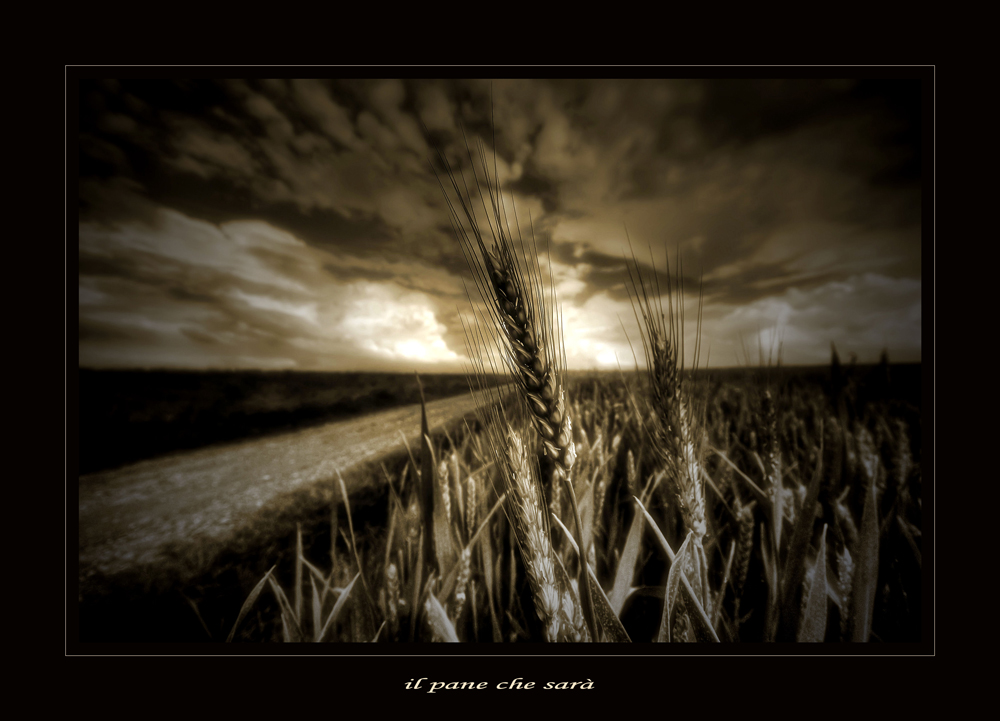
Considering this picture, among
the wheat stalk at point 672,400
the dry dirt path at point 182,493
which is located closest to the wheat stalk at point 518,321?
the wheat stalk at point 672,400

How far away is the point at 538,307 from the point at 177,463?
1.24 m

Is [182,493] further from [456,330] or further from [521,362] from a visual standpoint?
[521,362]

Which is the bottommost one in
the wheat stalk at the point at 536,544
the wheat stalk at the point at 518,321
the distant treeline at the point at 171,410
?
the wheat stalk at the point at 536,544

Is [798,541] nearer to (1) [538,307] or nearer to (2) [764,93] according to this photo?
(1) [538,307]

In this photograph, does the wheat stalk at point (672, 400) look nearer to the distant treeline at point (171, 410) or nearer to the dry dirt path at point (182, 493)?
the dry dirt path at point (182, 493)

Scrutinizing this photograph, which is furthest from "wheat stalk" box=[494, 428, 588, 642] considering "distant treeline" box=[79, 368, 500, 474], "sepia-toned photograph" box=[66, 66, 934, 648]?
"distant treeline" box=[79, 368, 500, 474]

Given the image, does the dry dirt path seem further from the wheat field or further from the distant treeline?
the wheat field

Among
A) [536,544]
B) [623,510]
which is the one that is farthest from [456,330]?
[623,510]

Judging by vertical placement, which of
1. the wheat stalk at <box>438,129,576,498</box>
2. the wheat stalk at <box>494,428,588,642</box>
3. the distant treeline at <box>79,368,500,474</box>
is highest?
the wheat stalk at <box>438,129,576,498</box>

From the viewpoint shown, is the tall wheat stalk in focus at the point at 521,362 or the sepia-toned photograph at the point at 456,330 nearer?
the tall wheat stalk in focus at the point at 521,362

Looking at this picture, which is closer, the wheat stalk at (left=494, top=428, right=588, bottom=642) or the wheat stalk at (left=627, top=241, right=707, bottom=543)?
the wheat stalk at (left=494, top=428, right=588, bottom=642)

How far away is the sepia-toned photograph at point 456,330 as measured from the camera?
1081 millimetres

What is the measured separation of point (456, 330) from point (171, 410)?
93 cm

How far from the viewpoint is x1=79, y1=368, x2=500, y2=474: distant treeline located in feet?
3.62
